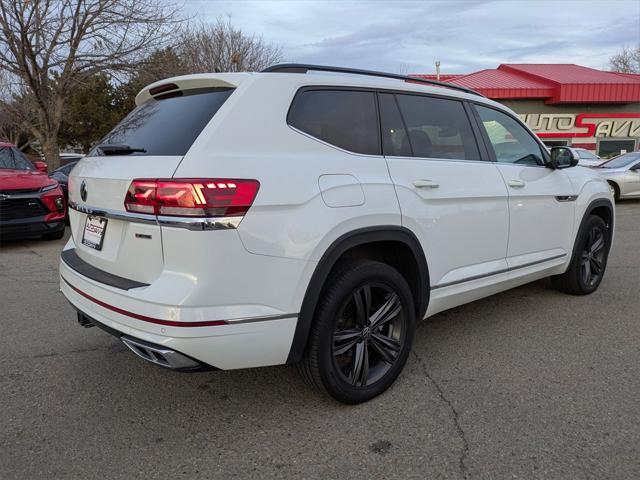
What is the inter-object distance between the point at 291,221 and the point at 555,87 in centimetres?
2464

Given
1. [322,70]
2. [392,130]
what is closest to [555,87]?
[392,130]

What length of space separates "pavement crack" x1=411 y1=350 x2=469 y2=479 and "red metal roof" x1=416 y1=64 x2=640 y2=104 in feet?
69.0

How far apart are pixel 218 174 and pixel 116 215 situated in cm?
66

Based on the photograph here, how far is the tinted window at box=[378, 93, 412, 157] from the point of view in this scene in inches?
118

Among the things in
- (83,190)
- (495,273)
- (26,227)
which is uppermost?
(83,190)

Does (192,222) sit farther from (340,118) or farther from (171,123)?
(340,118)

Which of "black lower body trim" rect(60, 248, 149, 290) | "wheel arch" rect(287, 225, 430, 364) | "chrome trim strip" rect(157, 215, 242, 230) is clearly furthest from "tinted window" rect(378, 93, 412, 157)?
"black lower body trim" rect(60, 248, 149, 290)

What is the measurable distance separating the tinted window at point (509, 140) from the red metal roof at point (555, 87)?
63.8 ft

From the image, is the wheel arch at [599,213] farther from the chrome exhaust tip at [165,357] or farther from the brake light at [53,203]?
the brake light at [53,203]

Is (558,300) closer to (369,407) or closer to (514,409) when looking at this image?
(514,409)

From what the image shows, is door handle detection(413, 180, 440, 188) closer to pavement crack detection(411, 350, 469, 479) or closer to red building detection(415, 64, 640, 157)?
pavement crack detection(411, 350, 469, 479)

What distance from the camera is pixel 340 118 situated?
9.25 ft

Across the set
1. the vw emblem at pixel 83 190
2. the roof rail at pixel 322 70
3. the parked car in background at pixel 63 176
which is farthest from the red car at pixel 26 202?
the roof rail at pixel 322 70

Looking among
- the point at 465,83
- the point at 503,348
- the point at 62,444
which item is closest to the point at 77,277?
the point at 62,444
